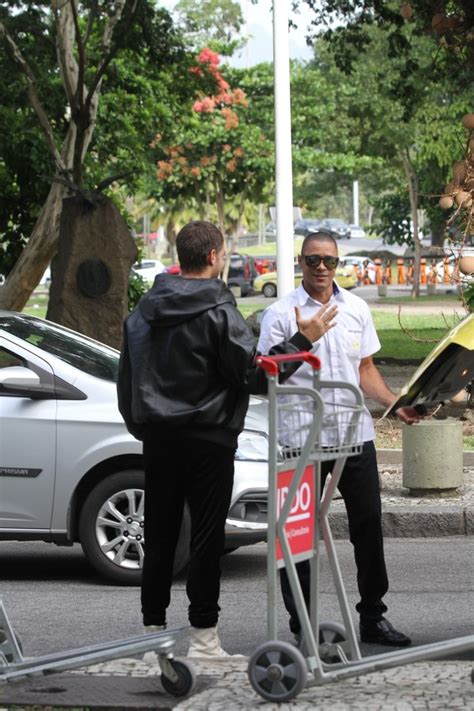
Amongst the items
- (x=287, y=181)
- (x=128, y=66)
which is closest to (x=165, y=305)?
(x=287, y=181)

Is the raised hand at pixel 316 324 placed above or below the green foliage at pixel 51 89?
below

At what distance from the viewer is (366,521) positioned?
5.95 m

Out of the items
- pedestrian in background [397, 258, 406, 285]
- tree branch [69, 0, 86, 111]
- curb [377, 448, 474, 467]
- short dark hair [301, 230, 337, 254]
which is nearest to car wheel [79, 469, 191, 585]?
short dark hair [301, 230, 337, 254]

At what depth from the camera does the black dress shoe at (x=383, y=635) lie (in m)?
6.06

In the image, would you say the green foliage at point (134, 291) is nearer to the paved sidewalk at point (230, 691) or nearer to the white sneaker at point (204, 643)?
the white sneaker at point (204, 643)

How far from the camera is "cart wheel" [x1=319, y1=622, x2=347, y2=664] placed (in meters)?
5.02

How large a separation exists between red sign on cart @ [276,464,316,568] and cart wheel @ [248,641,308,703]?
0.28m

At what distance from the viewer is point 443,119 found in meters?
41.0

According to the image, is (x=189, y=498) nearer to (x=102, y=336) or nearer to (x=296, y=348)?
(x=296, y=348)

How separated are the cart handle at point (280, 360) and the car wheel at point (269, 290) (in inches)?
1936

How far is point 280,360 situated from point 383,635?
6.07 feet

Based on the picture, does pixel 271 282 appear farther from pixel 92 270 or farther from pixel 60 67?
pixel 92 270

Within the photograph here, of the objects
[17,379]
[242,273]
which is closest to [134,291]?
[17,379]

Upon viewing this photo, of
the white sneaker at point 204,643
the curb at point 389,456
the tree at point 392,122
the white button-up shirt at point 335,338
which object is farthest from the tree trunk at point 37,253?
the tree at point 392,122
